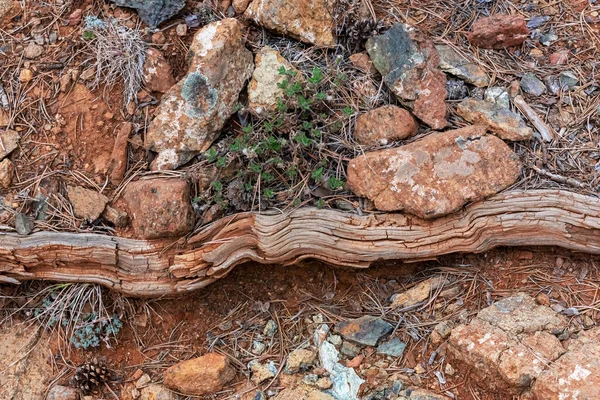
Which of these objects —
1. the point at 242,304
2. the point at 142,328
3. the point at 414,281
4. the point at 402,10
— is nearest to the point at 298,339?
the point at 242,304

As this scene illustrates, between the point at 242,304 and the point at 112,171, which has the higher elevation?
the point at 112,171

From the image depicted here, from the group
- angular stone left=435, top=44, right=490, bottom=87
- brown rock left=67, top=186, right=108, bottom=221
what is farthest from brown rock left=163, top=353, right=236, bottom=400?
angular stone left=435, top=44, right=490, bottom=87

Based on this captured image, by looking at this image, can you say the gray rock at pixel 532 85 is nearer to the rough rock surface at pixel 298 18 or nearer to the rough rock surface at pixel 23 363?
the rough rock surface at pixel 298 18

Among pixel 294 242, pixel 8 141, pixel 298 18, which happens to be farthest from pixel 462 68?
pixel 8 141

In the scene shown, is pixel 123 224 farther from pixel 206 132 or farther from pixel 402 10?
pixel 402 10

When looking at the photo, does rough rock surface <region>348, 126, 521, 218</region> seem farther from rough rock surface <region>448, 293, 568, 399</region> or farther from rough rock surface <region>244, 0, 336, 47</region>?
rough rock surface <region>244, 0, 336, 47</region>

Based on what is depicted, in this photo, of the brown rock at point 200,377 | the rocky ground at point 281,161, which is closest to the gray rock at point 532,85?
the rocky ground at point 281,161
